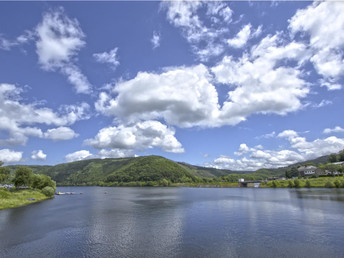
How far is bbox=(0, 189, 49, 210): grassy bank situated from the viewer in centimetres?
10488

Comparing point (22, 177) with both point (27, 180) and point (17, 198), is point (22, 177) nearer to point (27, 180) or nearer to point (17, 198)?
point (27, 180)

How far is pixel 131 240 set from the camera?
48688mm

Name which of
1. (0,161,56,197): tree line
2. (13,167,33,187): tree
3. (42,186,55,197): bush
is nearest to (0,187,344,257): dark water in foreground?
(13,167,33,187): tree

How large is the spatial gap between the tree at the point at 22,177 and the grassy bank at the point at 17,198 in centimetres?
848

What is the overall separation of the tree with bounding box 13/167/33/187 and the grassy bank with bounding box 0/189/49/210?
8.48 meters

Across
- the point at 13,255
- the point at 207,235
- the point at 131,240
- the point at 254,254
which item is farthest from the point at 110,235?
the point at 254,254

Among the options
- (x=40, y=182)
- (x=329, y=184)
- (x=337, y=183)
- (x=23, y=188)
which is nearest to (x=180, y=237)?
(x=23, y=188)

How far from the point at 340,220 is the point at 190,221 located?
1753 inches

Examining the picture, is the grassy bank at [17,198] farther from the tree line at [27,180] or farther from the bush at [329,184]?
the bush at [329,184]

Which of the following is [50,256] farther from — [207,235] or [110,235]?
[207,235]

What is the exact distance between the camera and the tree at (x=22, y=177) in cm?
13762

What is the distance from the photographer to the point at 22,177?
13738 cm

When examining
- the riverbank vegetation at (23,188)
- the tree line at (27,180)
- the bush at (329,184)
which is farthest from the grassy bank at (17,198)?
the bush at (329,184)

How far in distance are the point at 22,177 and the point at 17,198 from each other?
22955mm
